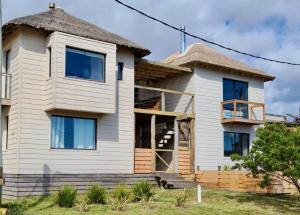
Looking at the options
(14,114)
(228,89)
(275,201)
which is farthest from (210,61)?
(14,114)

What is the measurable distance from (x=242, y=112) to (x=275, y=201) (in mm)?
9275

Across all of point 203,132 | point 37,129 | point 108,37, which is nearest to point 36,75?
point 37,129

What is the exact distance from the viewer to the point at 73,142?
811 inches

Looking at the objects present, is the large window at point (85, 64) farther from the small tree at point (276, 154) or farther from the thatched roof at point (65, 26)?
the small tree at point (276, 154)

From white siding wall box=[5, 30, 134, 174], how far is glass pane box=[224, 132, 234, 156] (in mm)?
7771

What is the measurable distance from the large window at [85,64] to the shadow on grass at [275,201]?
7.65m

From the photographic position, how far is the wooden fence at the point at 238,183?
22.4 m

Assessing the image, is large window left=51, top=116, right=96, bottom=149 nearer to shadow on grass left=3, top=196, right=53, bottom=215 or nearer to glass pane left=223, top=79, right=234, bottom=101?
shadow on grass left=3, top=196, right=53, bottom=215

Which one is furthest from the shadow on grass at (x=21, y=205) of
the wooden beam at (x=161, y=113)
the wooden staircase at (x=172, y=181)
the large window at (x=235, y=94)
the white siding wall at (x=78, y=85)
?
the large window at (x=235, y=94)

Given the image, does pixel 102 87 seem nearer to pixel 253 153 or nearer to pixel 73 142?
pixel 73 142

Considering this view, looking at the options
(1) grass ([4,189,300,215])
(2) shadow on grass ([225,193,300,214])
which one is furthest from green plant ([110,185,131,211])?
(2) shadow on grass ([225,193,300,214])

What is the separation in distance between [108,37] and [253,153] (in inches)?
333

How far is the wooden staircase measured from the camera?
2245cm

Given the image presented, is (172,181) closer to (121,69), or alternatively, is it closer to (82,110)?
(82,110)
